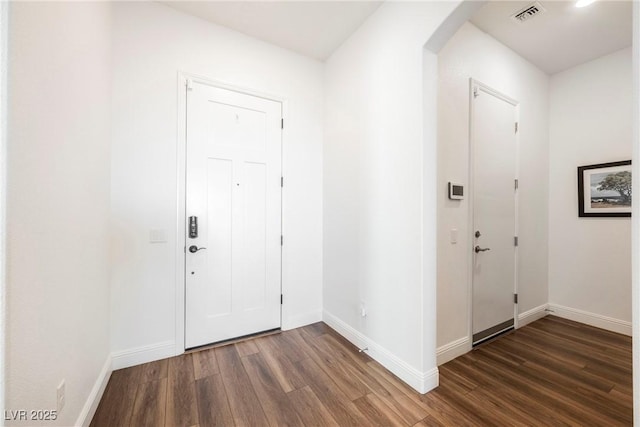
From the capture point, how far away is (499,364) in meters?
2.15

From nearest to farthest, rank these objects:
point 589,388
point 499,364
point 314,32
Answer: point 589,388 < point 499,364 < point 314,32

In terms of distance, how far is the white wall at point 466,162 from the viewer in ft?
7.16

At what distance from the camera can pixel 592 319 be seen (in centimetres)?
291

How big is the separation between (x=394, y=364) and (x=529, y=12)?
3.35m

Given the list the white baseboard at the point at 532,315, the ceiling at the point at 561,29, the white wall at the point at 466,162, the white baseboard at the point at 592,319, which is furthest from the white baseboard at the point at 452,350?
the ceiling at the point at 561,29

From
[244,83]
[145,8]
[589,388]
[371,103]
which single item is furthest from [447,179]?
[145,8]

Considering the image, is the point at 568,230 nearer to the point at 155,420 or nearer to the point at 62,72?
the point at 155,420

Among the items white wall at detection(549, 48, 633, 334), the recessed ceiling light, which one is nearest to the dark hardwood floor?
white wall at detection(549, 48, 633, 334)

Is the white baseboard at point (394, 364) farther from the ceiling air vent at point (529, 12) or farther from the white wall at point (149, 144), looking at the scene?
the ceiling air vent at point (529, 12)

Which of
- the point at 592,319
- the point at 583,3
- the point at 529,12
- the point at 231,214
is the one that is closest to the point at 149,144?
the point at 231,214

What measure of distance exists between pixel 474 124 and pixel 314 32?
1862mm

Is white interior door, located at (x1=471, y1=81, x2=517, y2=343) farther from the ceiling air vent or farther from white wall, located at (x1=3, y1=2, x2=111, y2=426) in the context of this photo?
white wall, located at (x1=3, y1=2, x2=111, y2=426)

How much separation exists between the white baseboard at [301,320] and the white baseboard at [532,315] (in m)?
2.36

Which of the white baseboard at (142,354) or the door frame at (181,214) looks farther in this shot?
the door frame at (181,214)
